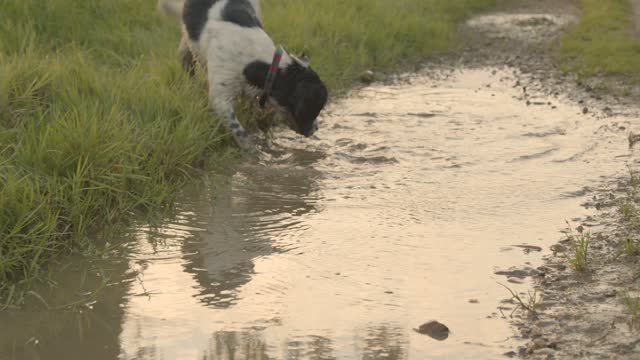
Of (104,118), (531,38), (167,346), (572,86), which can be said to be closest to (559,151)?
(572,86)

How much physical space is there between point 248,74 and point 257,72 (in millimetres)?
60

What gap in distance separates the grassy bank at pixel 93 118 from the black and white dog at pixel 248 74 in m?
0.14

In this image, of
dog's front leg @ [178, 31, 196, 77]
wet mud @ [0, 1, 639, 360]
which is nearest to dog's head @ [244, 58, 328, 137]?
wet mud @ [0, 1, 639, 360]

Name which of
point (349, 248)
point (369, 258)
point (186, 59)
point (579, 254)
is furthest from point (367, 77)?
point (579, 254)

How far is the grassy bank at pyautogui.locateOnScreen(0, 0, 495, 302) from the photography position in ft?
13.1

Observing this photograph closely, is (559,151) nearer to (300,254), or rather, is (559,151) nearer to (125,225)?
(300,254)

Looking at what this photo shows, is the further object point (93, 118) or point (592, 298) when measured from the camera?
point (93, 118)

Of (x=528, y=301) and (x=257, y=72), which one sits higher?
(x=257, y=72)

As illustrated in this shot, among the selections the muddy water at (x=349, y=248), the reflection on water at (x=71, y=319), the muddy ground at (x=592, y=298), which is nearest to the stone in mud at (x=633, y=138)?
the muddy water at (x=349, y=248)

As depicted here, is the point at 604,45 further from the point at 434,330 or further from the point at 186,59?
the point at 434,330

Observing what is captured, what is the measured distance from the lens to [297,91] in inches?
218

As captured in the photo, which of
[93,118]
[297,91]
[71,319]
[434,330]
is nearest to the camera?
[434,330]

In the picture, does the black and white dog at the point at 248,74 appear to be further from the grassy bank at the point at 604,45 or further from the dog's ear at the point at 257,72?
the grassy bank at the point at 604,45

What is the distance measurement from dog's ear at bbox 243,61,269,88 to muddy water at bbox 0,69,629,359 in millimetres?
481
